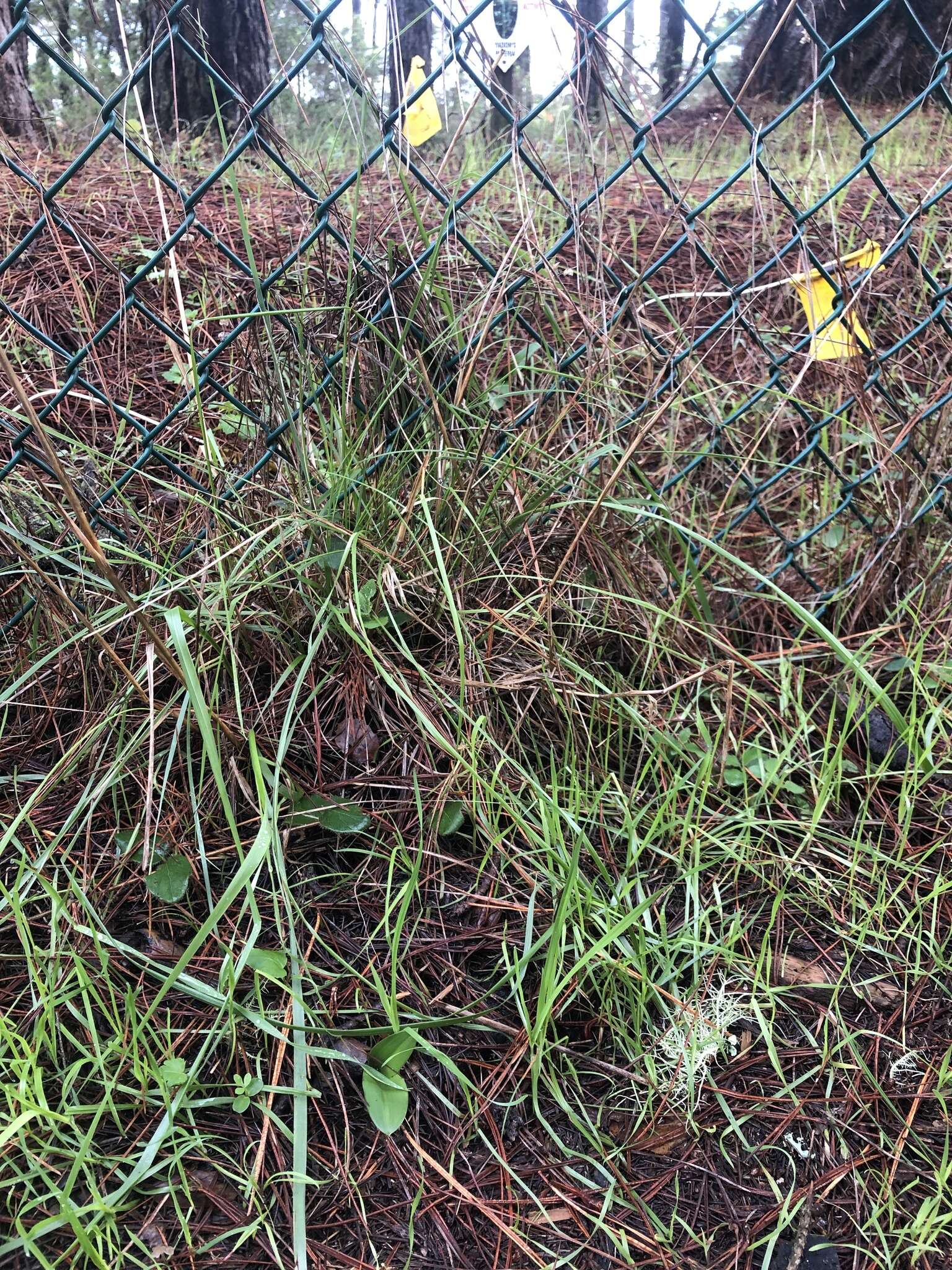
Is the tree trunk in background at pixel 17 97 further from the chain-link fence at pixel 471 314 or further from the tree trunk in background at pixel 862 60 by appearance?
the tree trunk in background at pixel 862 60

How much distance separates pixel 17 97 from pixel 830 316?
2477mm

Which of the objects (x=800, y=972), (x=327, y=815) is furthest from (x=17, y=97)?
(x=800, y=972)

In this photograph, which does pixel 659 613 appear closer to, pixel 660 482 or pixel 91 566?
pixel 660 482

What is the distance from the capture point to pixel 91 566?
1378mm

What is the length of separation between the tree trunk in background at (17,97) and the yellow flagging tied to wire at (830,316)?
6.82 feet

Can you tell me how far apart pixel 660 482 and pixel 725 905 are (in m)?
0.85

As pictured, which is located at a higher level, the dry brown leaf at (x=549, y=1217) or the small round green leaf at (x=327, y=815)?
the small round green leaf at (x=327, y=815)

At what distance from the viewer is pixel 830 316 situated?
1594mm

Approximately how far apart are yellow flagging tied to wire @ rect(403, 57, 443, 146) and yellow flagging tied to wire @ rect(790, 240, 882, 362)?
25.2 inches

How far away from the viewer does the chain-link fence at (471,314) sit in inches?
50.5

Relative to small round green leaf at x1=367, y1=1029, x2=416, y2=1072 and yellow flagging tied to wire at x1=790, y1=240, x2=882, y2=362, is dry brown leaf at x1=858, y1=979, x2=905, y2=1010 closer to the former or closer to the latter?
small round green leaf at x1=367, y1=1029, x2=416, y2=1072

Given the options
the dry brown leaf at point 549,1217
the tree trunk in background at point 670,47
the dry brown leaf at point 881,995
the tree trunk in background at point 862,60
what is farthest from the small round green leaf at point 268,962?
the tree trunk in background at point 670,47

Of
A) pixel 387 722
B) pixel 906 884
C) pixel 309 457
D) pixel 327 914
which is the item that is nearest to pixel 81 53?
pixel 309 457

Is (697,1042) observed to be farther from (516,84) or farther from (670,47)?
(670,47)
